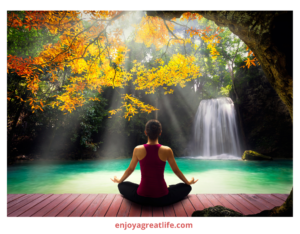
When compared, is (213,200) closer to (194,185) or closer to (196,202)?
(196,202)

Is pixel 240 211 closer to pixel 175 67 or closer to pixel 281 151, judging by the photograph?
pixel 175 67

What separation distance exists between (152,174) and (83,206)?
3.56 ft

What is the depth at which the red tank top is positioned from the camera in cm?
205

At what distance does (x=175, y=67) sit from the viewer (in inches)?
175

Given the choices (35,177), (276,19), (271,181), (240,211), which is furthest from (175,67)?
(35,177)

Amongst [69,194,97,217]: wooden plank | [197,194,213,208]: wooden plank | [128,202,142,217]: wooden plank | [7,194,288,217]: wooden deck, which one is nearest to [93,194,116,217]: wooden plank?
[7,194,288,217]: wooden deck

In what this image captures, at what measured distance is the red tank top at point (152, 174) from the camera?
2.05m

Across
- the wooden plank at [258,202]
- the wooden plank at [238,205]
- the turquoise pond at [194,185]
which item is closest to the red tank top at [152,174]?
the wooden plank at [238,205]

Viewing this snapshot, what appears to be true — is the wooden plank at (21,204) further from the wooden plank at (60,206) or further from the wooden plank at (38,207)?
the wooden plank at (60,206)

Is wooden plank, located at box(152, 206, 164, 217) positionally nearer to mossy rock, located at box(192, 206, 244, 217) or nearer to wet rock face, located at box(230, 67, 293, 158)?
mossy rock, located at box(192, 206, 244, 217)

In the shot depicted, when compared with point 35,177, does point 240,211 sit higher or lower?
higher

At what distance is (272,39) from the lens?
176 cm
